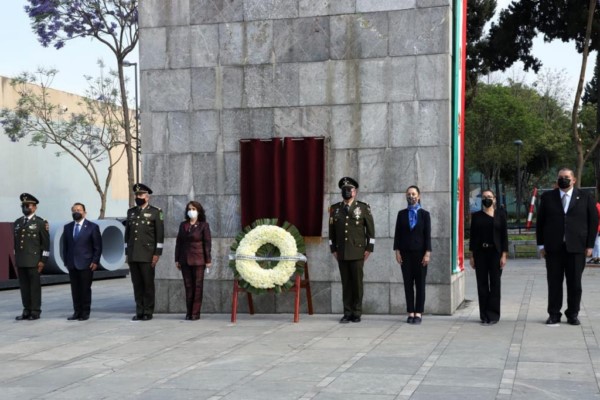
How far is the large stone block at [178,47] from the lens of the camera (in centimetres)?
1367

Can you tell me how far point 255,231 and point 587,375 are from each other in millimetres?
5689

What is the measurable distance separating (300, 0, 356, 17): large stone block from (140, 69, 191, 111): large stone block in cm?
206

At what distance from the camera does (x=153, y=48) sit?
13.8m

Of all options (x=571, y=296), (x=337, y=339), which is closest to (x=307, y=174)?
(x=337, y=339)

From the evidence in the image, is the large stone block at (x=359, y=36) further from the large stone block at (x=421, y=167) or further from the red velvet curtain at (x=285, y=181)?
the large stone block at (x=421, y=167)

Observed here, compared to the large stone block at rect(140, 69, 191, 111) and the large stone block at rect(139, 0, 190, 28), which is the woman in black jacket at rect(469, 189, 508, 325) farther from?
the large stone block at rect(139, 0, 190, 28)

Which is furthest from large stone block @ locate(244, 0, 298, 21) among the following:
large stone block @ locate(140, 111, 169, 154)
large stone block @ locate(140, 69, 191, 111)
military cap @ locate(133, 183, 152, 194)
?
military cap @ locate(133, 183, 152, 194)

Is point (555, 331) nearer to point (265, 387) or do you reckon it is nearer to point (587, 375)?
point (587, 375)

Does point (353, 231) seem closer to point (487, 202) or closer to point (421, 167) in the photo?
point (421, 167)

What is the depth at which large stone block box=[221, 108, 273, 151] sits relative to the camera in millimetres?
13328

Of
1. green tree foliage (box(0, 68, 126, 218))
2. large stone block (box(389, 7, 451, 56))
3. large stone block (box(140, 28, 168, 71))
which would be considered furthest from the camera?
green tree foliage (box(0, 68, 126, 218))

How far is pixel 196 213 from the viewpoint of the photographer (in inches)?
511

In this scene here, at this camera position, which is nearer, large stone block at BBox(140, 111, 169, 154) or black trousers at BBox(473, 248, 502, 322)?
black trousers at BBox(473, 248, 502, 322)

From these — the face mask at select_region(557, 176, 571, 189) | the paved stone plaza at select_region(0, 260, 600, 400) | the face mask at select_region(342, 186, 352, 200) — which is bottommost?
the paved stone plaza at select_region(0, 260, 600, 400)
